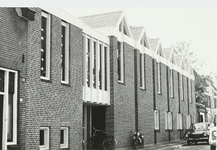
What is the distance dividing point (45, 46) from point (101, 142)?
629cm

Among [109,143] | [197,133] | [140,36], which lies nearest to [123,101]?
[109,143]

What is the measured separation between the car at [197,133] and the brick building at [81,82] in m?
Result: 0.58

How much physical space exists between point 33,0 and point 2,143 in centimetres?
435

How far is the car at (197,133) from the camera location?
1606cm

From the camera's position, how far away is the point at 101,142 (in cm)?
1859

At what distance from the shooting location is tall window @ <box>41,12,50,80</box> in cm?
1414

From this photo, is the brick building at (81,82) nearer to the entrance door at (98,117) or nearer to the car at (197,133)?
the entrance door at (98,117)

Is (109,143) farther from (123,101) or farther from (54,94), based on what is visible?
(54,94)

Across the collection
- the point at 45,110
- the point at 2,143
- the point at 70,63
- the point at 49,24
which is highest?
the point at 49,24

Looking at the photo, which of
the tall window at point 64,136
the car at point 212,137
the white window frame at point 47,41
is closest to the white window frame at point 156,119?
the tall window at point 64,136

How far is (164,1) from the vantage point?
32.3 feet

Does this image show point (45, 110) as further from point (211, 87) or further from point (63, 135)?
point (211, 87)

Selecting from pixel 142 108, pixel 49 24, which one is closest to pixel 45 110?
pixel 49 24

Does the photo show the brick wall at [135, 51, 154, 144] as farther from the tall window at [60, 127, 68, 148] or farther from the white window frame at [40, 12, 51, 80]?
the white window frame at [40, 12, 51, 80]
